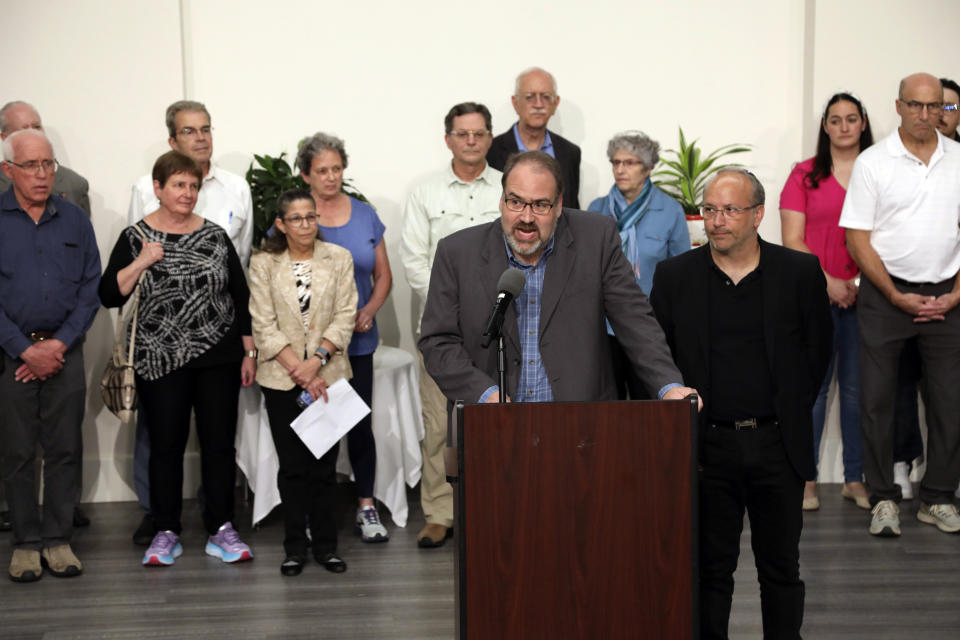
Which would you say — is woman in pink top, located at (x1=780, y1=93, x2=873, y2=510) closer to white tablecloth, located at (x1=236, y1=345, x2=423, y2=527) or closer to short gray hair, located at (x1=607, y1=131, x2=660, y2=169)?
short gray hair, located at (x1=607, y1=131, x2=660, y2=169)

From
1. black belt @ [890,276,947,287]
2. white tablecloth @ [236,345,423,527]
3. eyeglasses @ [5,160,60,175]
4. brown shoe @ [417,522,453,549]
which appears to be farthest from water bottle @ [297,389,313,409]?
black belt @ [890,276,947,287]

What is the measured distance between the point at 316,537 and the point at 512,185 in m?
2.47

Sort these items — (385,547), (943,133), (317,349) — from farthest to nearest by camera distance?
(943,133)
(385,547)
(317,349)

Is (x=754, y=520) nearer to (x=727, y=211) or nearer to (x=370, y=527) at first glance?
(x=727, y=211)

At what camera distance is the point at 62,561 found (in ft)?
16.0

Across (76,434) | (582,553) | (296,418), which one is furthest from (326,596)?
(582,553)

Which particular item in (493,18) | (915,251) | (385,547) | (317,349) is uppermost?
(493,18)

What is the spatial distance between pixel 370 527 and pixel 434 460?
1.48 feet

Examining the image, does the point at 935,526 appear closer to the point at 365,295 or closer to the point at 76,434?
the point at 365,295

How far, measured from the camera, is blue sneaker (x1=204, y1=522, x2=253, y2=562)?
5.00 m

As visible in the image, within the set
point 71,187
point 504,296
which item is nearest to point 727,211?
point 504,296


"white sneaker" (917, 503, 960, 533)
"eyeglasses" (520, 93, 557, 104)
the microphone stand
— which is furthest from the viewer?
"eyeglasses" (520, 93, 557, 104)

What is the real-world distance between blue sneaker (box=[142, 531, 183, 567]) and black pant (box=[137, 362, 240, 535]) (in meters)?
0.04

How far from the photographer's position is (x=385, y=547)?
5.20 m
